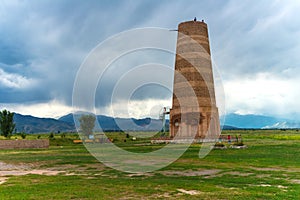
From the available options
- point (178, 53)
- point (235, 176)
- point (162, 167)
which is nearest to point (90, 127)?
point (178, 53)

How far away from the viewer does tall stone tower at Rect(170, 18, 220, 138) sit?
51312mm

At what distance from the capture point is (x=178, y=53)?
54500 mm

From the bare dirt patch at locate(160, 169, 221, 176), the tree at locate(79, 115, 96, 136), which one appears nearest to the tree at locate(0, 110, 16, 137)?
the tree at locate(79, 115, 96, 136)

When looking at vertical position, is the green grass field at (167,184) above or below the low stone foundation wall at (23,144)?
below

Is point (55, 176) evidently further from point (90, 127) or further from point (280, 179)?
point (90, 127)

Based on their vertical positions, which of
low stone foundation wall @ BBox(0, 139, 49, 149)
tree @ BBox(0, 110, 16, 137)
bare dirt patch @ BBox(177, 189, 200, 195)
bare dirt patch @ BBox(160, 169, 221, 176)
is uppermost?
tree @ BBox(0, 110, 16, 137)

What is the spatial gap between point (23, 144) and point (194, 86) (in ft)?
85.3

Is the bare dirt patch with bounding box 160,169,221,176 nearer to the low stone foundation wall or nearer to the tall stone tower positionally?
the low stone foundation wall

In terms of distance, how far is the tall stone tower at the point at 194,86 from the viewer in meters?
51.3

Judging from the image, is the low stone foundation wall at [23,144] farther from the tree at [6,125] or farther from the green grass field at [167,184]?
the green grass field at [167,184]

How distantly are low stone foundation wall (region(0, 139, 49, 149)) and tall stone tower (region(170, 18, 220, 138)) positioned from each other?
1960 centimetres

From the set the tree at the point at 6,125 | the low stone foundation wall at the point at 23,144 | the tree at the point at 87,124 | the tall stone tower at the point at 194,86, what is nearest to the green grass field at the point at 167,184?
the low stone foundation wall at the point at 23,144

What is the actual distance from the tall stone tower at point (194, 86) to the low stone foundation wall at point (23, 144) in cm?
1960

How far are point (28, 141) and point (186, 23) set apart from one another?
2995 cm
